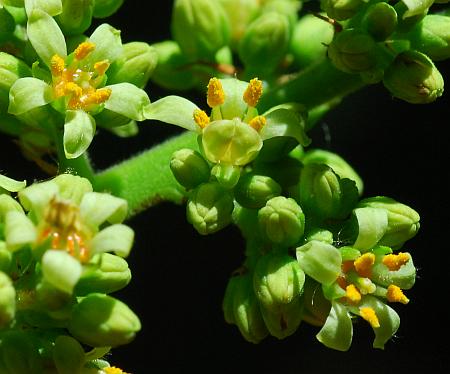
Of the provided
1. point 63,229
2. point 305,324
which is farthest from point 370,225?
point 305,324

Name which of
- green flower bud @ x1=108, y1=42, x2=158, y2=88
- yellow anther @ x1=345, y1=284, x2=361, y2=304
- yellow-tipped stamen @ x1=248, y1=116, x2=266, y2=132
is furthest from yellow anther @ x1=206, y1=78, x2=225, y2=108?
yellow anther @ x1=345, y1=284, x2=361, y2=304

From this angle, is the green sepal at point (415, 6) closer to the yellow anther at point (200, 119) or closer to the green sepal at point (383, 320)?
the yellow anther at point (200, 119)

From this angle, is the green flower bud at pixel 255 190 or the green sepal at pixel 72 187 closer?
the green sepal at pixel 72 187

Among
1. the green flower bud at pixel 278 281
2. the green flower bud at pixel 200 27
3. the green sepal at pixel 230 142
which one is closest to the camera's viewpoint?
the green flower bud at pixel 278 281

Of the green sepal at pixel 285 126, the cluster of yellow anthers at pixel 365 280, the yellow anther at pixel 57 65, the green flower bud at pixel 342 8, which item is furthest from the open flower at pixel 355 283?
Answer: the yellow anther at pixel 57 65

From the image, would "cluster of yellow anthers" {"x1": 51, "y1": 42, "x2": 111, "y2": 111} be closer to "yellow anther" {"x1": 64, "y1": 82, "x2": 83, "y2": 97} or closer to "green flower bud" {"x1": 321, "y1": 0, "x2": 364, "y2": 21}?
"yellow anther" {"x1": 64, "y1": 82, "x2": 83, "y2": 97}

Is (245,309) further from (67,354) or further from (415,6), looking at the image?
(415,6)

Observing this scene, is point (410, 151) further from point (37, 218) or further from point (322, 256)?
point (37, 218)
